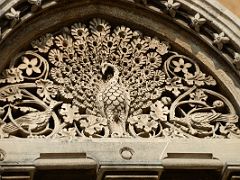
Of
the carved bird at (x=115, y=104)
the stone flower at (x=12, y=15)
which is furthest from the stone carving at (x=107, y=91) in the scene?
the stone flower at (x=12, y=15)

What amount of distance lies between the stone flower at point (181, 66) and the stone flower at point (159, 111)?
18.7 inches

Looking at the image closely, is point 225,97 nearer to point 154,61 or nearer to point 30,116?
point 154,61

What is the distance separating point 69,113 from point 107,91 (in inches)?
17.5

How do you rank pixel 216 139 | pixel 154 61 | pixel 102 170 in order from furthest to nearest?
pixel 154 61 < pixel 216 139 < pixel 102 170

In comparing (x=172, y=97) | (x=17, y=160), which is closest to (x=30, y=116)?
(x=17, y=160)

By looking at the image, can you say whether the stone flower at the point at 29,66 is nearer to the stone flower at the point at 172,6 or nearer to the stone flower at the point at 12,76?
the stone flower at the point at 12,76

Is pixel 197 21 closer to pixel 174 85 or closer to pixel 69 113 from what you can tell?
pixel 174 85

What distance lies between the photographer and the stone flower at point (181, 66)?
400 inches

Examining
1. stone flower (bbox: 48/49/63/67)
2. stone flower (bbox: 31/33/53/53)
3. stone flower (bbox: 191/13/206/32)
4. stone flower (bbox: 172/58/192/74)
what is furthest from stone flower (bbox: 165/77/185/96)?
stone flower (bbox: 31/33/53/53)

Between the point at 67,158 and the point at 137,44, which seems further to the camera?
the point at 137,44

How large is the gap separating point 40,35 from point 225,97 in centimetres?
197

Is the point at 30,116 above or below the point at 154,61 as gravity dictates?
below

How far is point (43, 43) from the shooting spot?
10.1 metres

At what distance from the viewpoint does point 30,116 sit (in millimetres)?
9539
